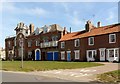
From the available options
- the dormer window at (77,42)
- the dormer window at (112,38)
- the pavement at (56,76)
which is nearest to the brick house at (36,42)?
the dormer window at (77,42)

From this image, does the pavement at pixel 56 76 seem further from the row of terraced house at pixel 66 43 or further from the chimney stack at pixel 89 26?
the chimney stack at pixel 89 26

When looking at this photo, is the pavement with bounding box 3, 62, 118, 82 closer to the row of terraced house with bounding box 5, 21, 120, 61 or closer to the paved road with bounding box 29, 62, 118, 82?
the paved road with bounding box 29, 62, 118, 82

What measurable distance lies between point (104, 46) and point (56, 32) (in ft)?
54.3

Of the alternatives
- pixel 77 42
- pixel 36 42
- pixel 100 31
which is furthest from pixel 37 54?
pixel 100 31

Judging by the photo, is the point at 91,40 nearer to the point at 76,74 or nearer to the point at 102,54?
the point at 102,54

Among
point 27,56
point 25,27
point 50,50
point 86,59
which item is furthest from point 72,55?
point 25,27

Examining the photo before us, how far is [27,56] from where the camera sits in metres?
64.6

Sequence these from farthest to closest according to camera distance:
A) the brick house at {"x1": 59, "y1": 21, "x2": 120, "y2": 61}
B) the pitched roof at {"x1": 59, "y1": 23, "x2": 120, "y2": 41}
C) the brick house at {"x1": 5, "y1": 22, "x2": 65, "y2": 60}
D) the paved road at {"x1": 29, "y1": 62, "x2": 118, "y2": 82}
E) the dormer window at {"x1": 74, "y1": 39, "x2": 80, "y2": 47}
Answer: the brick house at {"x1": 5, "y1": 22, "x2": 65, "y2": 60}
the dormer window at {"x1": 74, "y1": 39, "x2": 80, "y2": 47}
the pitched roof at {"x1": 59, "y1": 23, "x2": 120, "y2": 41}
the brick house at {"x1": 59, "y1": 21, "x2": 120, "y2": 61}
the paved road at {"x1": 29, "y1": 62, "x2": 118, "y2": 82}

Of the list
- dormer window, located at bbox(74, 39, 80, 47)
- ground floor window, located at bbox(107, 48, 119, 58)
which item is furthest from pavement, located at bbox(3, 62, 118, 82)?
dormer window, located at bbox(74, 39, 80, 47)

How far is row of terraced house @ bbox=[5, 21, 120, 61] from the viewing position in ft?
134

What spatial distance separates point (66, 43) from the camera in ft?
167

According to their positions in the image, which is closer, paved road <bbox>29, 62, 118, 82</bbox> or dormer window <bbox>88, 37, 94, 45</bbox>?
paved road <bbox>29, 62, 118, 82</bbox>

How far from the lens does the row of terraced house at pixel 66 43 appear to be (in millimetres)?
40969

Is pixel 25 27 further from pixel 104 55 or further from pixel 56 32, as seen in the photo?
pixel 104 55
